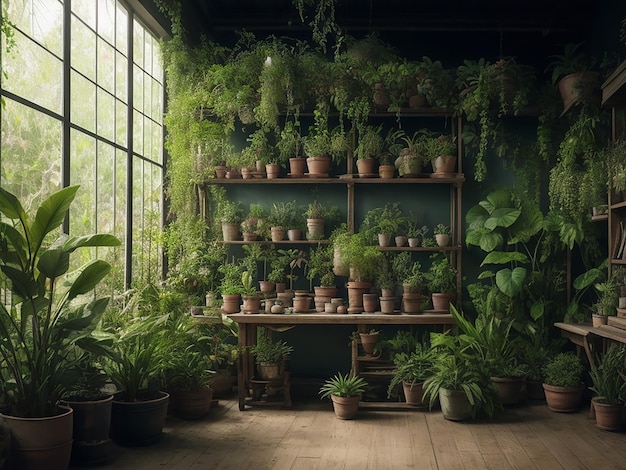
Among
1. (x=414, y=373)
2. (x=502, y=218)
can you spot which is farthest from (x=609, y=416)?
(x=502, y=218)

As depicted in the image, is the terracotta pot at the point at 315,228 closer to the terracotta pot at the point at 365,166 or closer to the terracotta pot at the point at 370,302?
the terracotta pot at the point at 365,166

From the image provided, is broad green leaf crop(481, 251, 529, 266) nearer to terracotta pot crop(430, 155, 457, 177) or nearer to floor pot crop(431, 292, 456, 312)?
floor pot crop(431, 292, 456, 312)

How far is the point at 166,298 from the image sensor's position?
6.32 metres

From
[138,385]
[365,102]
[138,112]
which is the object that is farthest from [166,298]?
[365,102]

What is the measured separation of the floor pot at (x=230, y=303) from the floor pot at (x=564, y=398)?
3009 mm

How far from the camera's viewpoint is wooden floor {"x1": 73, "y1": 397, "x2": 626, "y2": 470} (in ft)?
15.6

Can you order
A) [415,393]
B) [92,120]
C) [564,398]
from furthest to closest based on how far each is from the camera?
1. [415,393]
2. [564,398]
3. [92,120]

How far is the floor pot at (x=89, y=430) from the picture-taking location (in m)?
4.53

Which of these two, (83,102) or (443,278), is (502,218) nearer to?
(443,278)

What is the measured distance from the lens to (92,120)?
5.48 metres

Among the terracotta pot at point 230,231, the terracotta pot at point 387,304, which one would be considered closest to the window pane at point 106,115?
the terracotta pot at point 230,231

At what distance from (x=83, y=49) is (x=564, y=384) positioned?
4998mm

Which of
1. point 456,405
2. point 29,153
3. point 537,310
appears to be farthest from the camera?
point 537,310

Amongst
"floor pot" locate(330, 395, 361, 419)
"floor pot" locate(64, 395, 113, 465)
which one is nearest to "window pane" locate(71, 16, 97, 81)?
"floor pot" locate(64, 395, 113, 465)
